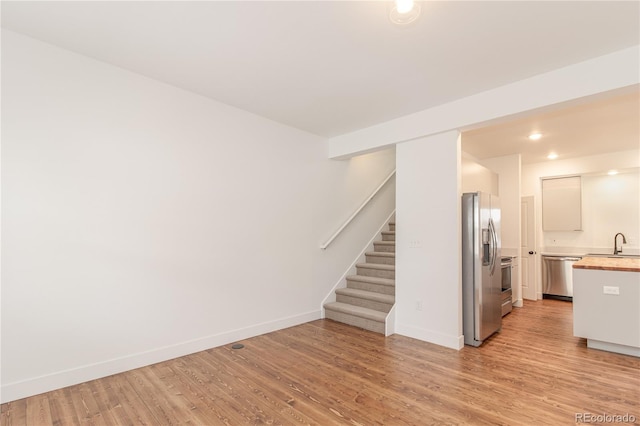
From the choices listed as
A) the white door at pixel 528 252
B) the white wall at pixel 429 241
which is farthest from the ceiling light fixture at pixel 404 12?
the white door at pixel 528 252

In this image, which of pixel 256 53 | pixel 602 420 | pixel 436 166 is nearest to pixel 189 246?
pixel 256 53

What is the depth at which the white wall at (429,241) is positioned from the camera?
350cm

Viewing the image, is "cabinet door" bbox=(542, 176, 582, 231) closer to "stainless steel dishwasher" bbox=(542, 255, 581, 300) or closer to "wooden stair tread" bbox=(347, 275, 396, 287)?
"stainless steel dishwasher" bbox=(542, 255, 581, 300)

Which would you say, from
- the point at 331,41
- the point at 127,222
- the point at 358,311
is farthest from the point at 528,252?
the point at 127,222

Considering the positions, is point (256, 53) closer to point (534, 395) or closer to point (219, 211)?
point (219, 211)

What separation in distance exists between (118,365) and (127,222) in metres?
1.31

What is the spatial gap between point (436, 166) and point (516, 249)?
3305mm

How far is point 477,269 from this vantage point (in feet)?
11.7

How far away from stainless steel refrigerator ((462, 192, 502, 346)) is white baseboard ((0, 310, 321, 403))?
244 centimetres

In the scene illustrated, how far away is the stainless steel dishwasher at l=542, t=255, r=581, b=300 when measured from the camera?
598cm

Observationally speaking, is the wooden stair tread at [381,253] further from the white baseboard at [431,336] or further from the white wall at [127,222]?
the white wall at [127,222]

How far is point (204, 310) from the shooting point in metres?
3.40

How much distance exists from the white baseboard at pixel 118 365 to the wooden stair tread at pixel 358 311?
3.09 ft

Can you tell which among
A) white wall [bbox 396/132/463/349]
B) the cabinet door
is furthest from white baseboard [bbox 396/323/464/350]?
the cabinet door
